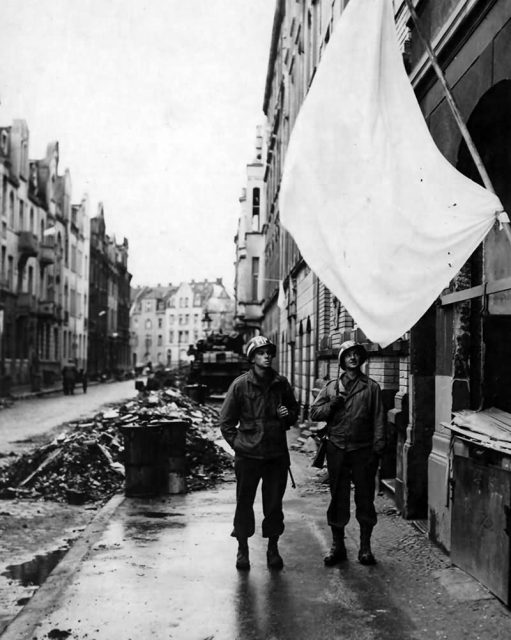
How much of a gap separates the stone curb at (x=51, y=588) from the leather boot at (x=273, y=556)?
1.59 meters

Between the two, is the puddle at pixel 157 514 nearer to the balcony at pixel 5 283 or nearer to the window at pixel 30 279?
the balcony at pixel 5 283

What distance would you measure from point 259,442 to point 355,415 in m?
0.84

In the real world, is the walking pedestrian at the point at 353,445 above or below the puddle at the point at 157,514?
above

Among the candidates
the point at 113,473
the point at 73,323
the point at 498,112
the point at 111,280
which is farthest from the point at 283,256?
the point at 111,280

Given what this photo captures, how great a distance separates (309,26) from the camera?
21438 mm

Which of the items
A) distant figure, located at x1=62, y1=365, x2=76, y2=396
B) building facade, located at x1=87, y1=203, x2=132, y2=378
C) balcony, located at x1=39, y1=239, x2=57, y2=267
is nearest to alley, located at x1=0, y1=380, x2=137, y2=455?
distant figure, located at x1=62, y1=365, x2=76, y2=396

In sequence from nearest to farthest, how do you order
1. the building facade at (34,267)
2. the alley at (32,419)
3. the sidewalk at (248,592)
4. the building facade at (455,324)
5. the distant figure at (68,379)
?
the sidewalk at (248,592), the building facade at (455,324), the alley at (32,419), the distant figure at (68,379), the building facade at (34,267)

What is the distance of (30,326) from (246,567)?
4157 centimetres

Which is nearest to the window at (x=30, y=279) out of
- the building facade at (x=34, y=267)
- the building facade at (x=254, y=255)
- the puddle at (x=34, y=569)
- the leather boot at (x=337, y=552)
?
the building facade at (x=34, y=267)

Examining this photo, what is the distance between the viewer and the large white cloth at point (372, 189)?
15.3ft

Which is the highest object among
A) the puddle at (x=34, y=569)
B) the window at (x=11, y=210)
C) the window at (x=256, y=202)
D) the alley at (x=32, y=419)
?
the window at (x=256, y=202)

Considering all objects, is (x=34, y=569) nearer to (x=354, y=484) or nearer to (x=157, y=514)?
(x=157, y=514)

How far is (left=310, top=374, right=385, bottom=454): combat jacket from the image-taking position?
20.0ft

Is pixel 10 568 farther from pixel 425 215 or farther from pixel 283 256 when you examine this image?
pixel 283 256
